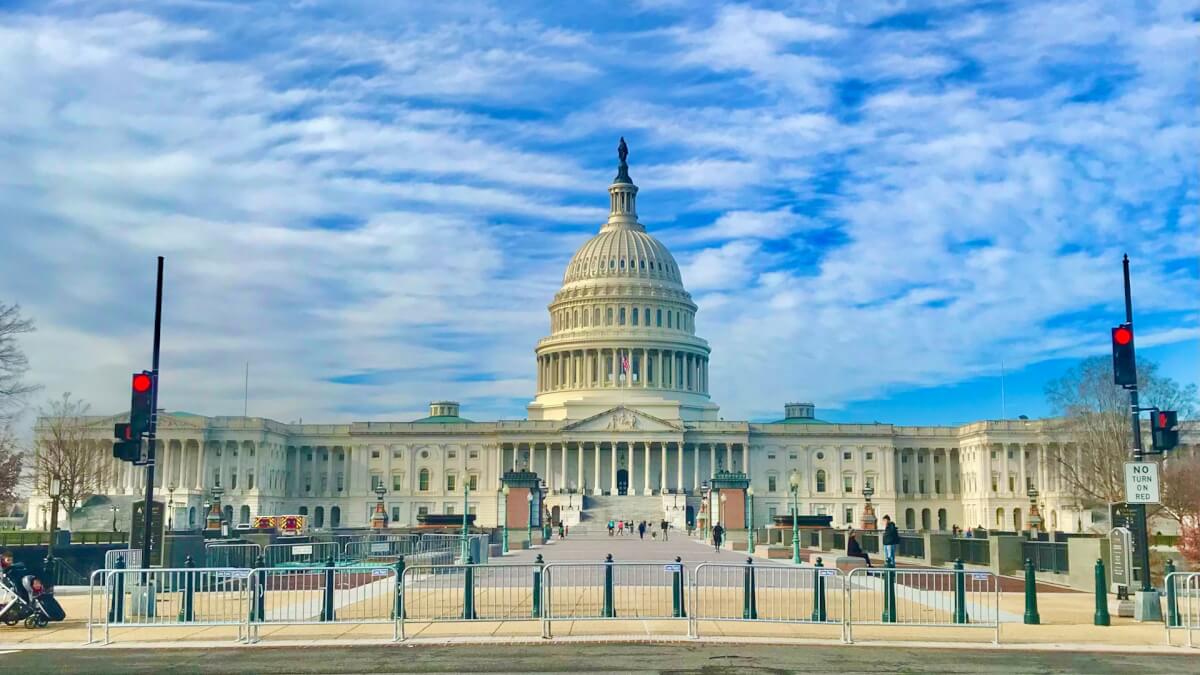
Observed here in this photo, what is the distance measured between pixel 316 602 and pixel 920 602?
1479 centimetres

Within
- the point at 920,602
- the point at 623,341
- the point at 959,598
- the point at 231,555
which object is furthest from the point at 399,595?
the point at 623,341

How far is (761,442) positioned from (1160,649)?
13570 centimetres

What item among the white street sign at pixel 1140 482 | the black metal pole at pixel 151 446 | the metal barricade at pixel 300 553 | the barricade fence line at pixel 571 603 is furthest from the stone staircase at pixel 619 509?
the white street sign at pixel 1140 482

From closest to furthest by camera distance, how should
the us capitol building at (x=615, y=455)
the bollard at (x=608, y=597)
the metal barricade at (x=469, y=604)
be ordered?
the metal barricade at (x=469, y=604) → the bollard at (x=608, y=597) → the us capitol building at (x=615, y=455)

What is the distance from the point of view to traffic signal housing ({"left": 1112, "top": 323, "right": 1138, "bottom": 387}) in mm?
29234

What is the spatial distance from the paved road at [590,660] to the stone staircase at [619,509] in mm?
100952

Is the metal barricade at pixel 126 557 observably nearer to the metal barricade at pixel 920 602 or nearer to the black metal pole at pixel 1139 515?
the metal barricade at pixel 920 602

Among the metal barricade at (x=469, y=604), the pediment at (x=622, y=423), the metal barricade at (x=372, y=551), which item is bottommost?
the metal barricade at (x=469, y=604)

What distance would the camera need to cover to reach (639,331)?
553 feet

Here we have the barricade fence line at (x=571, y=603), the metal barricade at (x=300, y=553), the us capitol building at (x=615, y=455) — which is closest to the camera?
the barricade fence line at (x=571, y=603)

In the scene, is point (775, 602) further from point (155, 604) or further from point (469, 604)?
point (155, 604)

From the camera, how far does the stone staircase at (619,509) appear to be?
129250 mm

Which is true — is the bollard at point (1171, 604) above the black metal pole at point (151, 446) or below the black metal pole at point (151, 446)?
below

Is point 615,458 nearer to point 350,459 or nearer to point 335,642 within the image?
point 350,459
